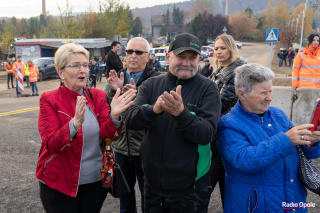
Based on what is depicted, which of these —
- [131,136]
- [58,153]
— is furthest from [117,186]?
[131,136]

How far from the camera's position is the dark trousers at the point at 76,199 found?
7.54 feet

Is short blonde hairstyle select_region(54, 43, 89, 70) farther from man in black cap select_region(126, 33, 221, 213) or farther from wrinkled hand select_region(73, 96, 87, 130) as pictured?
man in black cap select_region(126, 33, 221, 213)

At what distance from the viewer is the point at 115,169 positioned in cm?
254

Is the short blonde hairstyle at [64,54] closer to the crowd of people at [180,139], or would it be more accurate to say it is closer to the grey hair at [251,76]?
the crowd of people at [180,139]

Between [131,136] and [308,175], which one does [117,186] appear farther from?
[308,175]

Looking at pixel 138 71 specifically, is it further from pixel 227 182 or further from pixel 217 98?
pixel 227 182

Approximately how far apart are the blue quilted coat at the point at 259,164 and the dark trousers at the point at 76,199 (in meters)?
1.09

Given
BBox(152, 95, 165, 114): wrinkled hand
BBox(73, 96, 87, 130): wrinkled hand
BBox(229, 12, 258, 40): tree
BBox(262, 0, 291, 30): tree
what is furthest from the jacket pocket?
BBox(262, 0, 291, 30): tree

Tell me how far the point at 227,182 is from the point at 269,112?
25.3 inches

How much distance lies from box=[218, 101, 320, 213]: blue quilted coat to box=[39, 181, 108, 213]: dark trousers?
1.09 meters

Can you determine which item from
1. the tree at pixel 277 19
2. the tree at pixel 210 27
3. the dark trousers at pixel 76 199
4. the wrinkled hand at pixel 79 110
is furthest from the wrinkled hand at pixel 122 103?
the tree at pixel 277 19

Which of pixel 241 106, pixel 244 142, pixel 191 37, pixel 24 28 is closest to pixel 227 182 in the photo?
pixel 244 142

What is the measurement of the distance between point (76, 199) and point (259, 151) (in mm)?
1489

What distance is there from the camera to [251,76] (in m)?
2.16
